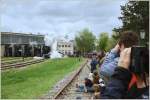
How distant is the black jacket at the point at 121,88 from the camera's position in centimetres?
374

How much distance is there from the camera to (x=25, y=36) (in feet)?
487

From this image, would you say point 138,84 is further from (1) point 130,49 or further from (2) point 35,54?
(2) point 35,54

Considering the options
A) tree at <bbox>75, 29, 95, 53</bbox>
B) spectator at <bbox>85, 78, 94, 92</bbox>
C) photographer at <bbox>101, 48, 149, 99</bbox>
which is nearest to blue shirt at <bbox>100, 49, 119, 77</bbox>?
photographer at <bbox>101, 48, 149, 99</bbox>

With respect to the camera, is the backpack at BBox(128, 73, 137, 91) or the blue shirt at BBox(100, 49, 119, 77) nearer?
the backpack at BBox(128, 73, 137, 91)

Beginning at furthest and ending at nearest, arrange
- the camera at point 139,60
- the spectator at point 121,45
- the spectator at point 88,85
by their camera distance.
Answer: the spectator at point 88,85 → the spectator at point 121,45 → the camera at point 139,60

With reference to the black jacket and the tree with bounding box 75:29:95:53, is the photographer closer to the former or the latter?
the black jacket

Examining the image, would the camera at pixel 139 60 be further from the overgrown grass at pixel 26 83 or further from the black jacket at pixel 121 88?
the overgrown grass at pixel 26 83

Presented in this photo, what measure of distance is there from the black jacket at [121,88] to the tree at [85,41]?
146 metres

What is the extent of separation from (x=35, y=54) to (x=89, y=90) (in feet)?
358

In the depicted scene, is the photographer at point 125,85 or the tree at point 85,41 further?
the tree at point 85,41

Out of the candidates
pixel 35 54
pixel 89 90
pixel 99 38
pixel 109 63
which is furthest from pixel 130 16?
Result: pixel 99 38

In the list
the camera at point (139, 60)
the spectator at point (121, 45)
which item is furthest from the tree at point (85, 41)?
the camera at point (139, 60)

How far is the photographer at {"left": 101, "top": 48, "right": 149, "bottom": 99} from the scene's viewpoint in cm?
375

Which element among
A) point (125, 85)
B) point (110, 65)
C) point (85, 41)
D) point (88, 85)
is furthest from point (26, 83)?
point (85, 41)
